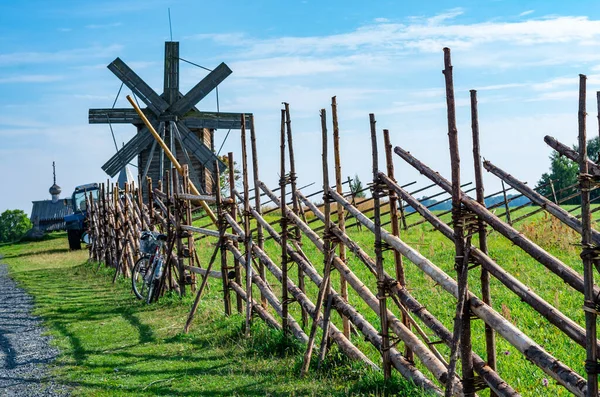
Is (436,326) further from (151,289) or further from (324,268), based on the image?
(151,289)

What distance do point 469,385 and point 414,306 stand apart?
0.96m

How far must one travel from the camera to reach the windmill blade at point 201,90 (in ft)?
88.5

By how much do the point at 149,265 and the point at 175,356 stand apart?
453 cm

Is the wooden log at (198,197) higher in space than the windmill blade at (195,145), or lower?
lower

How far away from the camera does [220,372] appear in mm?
7789

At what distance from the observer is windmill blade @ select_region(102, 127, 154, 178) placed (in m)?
26.5

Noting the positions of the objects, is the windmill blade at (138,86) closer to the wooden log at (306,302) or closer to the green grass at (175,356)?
the green grass at (175,356)

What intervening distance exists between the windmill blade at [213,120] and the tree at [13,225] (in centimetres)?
2218

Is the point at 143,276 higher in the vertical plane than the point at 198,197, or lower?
lower

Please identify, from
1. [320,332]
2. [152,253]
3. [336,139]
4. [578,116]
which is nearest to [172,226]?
[152,253]

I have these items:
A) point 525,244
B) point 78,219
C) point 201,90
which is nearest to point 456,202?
point 525,244

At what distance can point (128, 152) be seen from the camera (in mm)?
26625

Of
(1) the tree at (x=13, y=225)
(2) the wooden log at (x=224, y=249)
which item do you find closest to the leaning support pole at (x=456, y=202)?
(2) the wooden log at (x=224, y=249)

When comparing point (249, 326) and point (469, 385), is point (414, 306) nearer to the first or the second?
point (469, 385)
